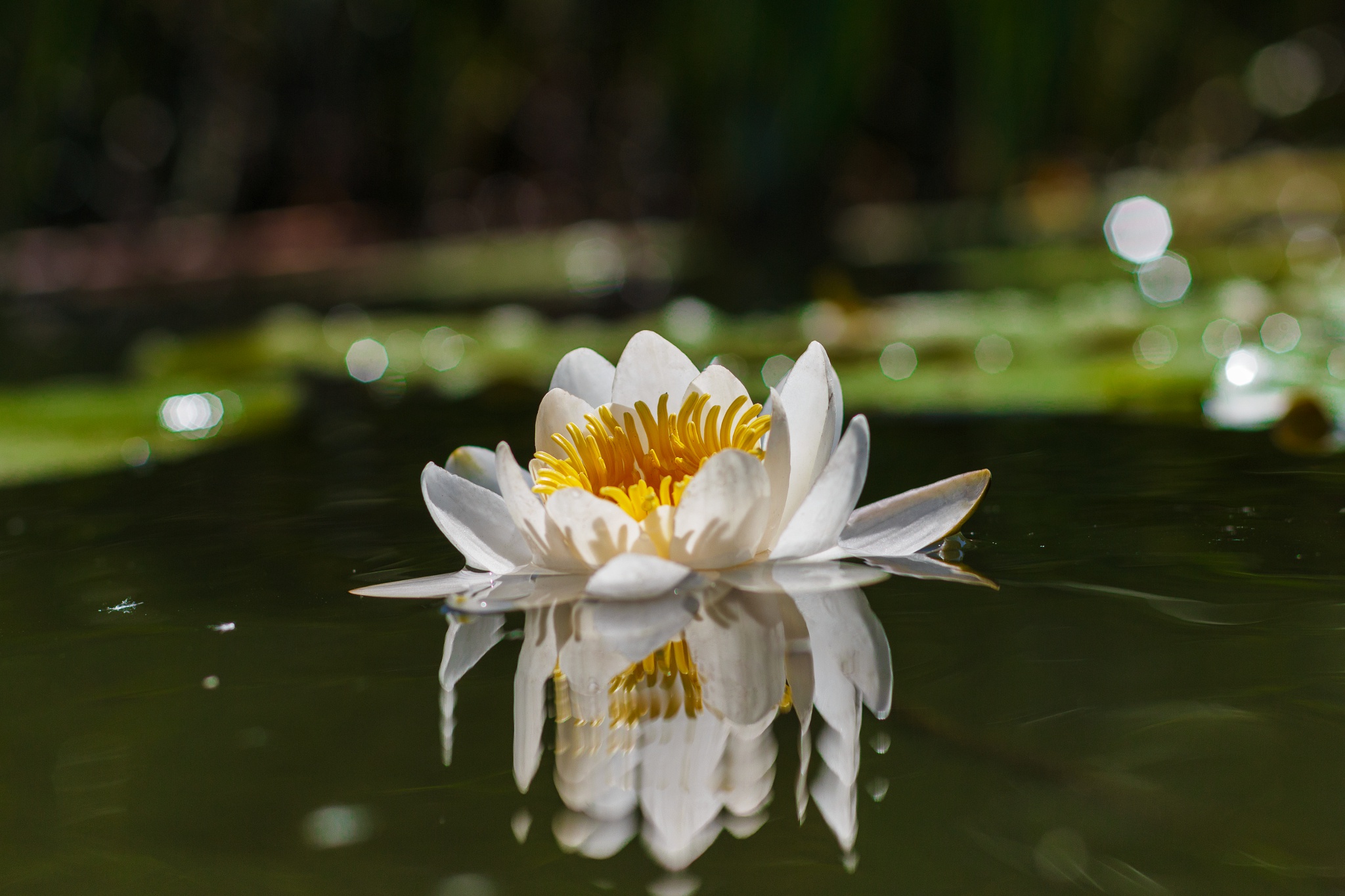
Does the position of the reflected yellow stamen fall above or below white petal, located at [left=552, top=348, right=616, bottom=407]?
below

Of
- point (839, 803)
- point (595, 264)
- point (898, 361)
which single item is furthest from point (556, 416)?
point (595, 264)

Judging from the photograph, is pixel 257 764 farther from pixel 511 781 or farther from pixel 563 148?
pixel 563 148

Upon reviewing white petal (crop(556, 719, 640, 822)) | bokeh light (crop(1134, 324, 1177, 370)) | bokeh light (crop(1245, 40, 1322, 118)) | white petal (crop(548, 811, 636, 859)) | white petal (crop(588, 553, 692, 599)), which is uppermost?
bokeh light (crop(1245, 40, 1322, 118))

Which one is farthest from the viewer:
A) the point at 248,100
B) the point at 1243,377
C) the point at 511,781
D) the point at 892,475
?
the point at 248,100

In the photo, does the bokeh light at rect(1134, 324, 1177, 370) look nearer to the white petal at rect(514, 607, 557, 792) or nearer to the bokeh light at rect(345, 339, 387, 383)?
the white petal at rect(514, 607, 557, 792)

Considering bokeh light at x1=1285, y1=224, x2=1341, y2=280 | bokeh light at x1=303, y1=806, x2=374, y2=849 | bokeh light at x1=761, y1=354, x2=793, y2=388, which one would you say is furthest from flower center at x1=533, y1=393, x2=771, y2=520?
bokeh light at x1=1285, y1=224, x2=1341, y2=280

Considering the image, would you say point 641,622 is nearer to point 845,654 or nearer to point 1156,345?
point 845,654

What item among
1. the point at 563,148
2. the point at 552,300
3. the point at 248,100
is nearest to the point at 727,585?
the point at 552,300
